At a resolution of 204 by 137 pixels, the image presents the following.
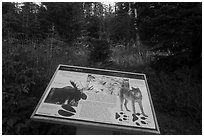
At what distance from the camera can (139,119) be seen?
6.61ft

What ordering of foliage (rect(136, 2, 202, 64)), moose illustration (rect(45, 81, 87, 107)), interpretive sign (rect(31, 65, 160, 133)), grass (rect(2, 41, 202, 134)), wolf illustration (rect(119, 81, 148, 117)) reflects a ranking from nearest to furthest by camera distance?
interpretive sign (rect(31, 65, 160, 133)) < moose illustration (rect(45, 81, 87, 107)) < wolf illustration (rect(119, 81, 148, 117)) < grass (rect(2, 41, 202, 134)) < foliage (rect(136, 2, 202, 64))

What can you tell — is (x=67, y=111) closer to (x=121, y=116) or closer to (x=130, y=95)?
(x=121, y=116)

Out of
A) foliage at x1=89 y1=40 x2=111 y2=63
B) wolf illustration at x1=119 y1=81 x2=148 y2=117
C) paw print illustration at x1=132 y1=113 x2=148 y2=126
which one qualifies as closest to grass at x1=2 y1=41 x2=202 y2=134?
foliage at x1=89 y1=40 x2=111 y2=63

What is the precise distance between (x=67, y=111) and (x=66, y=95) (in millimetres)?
253

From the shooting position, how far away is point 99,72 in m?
2.69

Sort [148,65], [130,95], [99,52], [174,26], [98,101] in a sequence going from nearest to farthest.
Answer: [98,101] → [130,95] → [174,26] → [148,65] → [99,52]

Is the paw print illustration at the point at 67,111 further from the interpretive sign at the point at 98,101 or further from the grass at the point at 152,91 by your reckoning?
the grass at the point at 152,91

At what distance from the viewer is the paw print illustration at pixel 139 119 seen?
1.97m

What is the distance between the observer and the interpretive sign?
1914 millimetres

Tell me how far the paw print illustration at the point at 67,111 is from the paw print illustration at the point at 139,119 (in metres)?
0.61

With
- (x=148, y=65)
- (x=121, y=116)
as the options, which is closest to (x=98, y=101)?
(x=121, y=116)

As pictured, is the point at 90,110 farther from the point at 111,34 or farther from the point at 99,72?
the point at 111,34

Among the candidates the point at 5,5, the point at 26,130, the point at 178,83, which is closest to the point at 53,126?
the point at 26,130

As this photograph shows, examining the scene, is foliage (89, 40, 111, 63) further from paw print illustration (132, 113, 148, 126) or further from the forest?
paw print illustration (132, 113, 148, 126)
